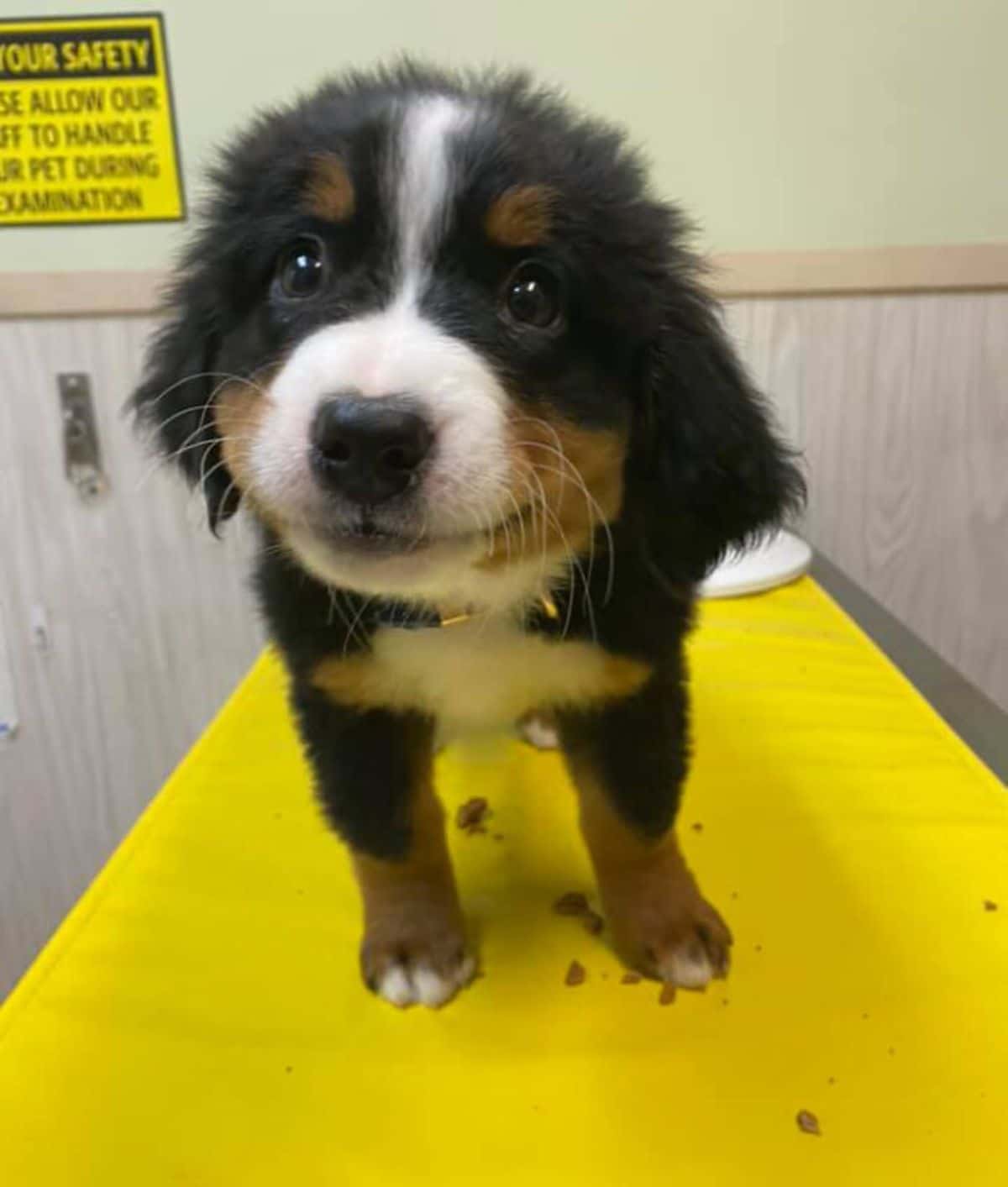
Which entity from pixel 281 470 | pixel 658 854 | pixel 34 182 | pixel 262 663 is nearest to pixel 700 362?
pixel 281 470

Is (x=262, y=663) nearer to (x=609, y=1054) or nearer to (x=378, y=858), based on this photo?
(x=378, y=858)

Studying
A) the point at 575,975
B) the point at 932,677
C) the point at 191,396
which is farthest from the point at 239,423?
the point at 932,677

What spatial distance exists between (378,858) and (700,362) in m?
0.59

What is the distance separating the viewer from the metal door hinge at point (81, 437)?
2.09 metres

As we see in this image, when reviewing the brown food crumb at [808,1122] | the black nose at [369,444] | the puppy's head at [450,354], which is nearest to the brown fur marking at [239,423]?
the puppy's head at [450,354]

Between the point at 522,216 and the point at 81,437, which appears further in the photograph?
the point at 81,437

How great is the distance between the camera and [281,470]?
2.60 ft

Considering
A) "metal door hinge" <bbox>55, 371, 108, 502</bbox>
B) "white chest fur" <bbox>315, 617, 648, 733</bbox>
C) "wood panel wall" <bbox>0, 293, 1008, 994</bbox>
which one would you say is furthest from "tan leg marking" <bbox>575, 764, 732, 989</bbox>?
"metal door hinge" <bbox>55, 371, 108, 502</bbox>

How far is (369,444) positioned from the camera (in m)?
0.74

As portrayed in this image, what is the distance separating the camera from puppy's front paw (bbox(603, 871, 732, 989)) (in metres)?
1.04

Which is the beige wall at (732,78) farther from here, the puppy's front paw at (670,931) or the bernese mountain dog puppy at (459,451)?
the puppy's front paw at (670,931)

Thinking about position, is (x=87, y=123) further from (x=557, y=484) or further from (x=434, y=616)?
(x=557, y=484)

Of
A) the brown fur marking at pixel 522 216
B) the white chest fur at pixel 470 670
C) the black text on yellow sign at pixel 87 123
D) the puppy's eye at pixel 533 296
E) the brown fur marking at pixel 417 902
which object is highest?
the black text on yellow sign at pixel 87 123

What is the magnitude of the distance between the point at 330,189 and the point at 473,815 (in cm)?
79
